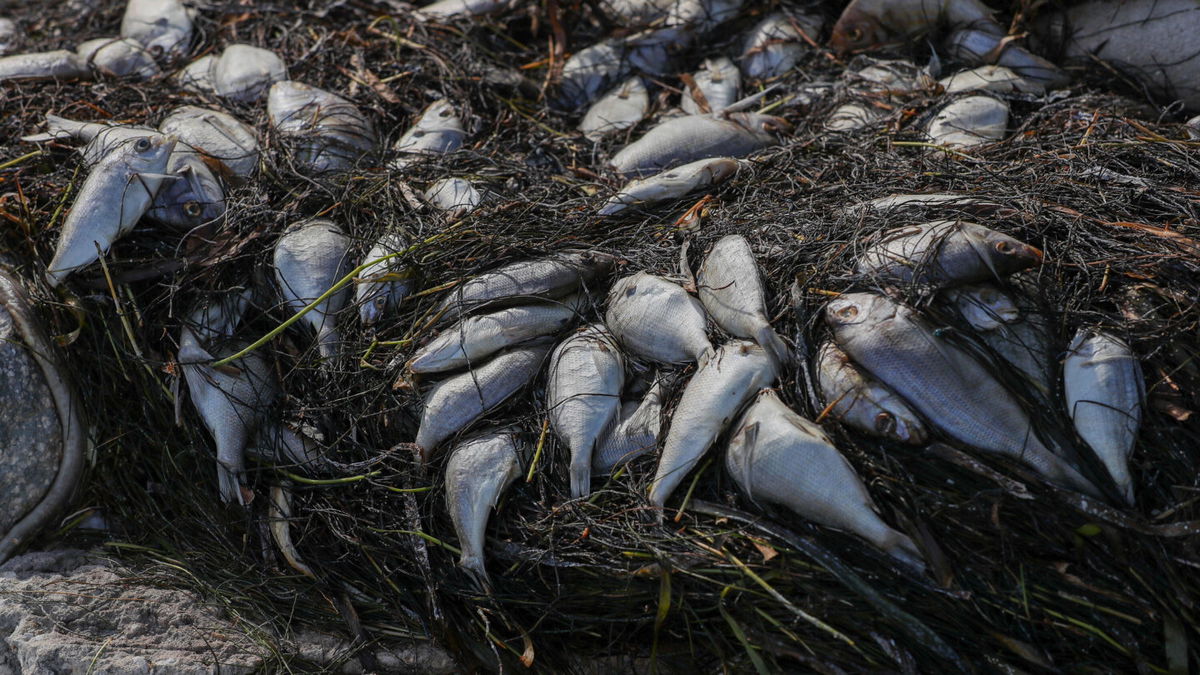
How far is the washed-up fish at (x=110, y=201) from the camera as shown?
13.0ft

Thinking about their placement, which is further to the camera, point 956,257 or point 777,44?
point 777,44

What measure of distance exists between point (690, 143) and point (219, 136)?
227 cm

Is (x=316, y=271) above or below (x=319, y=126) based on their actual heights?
below

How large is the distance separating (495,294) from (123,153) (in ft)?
5.92

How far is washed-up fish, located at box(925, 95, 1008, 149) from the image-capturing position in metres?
4.32

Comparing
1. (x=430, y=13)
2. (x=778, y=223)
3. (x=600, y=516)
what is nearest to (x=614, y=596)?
(x=600, y=516)

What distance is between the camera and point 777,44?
5.18 metres

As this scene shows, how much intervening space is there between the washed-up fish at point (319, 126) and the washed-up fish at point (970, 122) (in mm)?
2728

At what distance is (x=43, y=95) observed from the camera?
4.93 meters

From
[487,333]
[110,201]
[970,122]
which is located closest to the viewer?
[487,333]

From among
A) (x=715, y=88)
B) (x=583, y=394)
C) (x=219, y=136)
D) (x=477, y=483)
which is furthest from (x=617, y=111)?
(x=477, y=483)

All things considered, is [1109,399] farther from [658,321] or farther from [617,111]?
[617,111]

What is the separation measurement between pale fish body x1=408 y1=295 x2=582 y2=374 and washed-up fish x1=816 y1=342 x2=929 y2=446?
3.50ft

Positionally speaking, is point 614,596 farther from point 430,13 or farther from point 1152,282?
point 430,13
